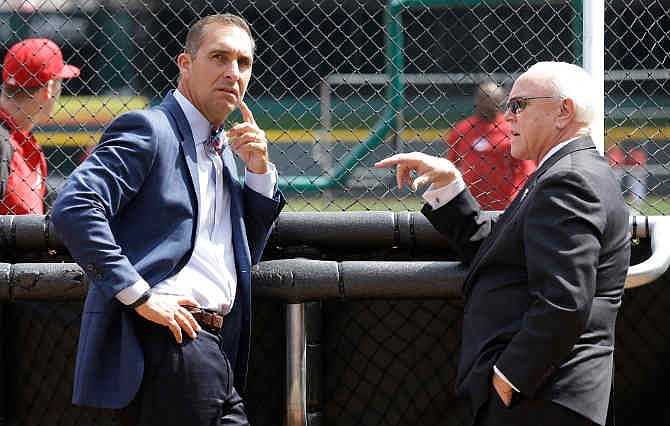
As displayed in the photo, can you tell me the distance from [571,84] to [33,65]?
2.70 m

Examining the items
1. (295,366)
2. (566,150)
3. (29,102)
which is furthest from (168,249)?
(29,102)

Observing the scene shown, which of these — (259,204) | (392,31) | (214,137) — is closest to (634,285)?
(259,204)

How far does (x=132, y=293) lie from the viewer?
261 cm

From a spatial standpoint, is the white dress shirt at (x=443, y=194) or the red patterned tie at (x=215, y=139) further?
the white dress shirt at (x=443, y=194)

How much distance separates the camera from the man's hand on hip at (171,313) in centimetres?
264

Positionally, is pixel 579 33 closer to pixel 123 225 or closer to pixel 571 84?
pixel 571 84

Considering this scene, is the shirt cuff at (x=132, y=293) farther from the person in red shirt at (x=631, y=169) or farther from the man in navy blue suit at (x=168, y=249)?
the person in red shirt at (x=631, y=169)

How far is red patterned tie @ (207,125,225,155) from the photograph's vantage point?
296cm

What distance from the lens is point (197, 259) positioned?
2.82m

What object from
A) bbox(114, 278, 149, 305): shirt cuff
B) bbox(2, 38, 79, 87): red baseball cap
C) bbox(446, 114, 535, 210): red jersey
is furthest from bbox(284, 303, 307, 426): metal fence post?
bbox(2, 38, 79, 87): red baseball cap

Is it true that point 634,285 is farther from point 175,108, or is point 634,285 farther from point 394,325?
point 175,108

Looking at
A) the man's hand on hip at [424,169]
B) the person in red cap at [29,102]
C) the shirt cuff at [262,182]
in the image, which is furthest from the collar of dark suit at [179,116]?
the person in red cap at [29,102]

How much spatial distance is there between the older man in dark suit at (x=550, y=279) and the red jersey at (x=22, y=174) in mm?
2013

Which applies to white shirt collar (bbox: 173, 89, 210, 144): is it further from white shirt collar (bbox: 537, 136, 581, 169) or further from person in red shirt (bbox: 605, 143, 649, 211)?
person in red shirt (bbox: 605, 143, 649, 211)
